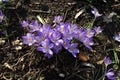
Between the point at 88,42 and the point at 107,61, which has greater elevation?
the point at 88,42

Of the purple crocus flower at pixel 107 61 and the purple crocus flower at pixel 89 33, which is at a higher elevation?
the purple crocus flower at pixel 89 33

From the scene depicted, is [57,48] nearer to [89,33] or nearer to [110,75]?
[89,33]

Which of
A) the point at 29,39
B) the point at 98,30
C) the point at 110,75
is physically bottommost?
the point at 110,75

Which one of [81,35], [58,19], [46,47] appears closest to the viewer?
[46,47]

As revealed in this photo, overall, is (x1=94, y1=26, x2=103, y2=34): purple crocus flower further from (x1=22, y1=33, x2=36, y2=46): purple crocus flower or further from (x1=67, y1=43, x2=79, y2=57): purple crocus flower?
(x1=22, y1=33, x2=36, y2=46): purple crocus flower

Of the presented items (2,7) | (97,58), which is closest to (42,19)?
(2,7)

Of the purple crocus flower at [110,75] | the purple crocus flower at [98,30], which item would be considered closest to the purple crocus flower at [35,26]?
the purple crocus flower at [98,30]

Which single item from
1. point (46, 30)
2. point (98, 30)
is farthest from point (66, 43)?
point (98, 30)

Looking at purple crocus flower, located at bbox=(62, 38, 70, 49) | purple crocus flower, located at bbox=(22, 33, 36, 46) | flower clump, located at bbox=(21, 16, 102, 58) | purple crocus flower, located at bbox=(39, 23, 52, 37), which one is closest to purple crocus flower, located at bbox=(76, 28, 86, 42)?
flower clump, located at bbox=(21, 16, 102, 58)

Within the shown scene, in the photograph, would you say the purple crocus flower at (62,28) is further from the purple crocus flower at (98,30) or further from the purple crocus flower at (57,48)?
the purple crocus flower at (98,30)
